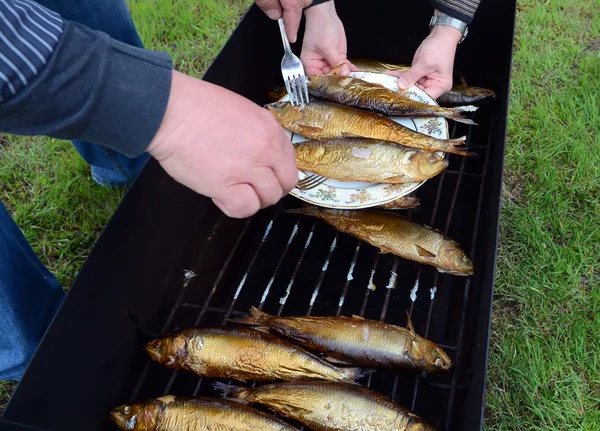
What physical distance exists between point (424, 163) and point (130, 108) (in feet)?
5.00

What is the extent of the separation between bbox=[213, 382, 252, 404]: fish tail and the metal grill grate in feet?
0.55

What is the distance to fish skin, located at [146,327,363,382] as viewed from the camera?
2178 mm

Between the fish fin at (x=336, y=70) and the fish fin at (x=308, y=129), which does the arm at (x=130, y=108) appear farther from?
the fish fin at (x=336, y=70)

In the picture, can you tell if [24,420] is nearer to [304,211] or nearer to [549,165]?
[304,211]

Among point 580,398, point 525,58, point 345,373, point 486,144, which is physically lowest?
point 345,373

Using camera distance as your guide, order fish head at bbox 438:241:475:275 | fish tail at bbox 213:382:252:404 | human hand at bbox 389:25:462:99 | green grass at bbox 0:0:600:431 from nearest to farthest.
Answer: fish tail at bbox 213:382:252:404 → fish head at bbox 438:241:475:275 → green grass at bbox 0:0:600:431 → human hand at bbox 389:25:462:99

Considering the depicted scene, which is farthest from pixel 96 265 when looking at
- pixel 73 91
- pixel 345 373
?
pixel 345 373

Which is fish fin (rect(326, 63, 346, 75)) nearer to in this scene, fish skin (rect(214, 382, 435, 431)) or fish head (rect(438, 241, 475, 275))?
fish head (rect(438, 241, 475, 275))

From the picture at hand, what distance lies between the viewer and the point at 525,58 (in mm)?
4375

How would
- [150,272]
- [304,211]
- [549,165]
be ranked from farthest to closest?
[549,165] → [304,211] → [150,272]

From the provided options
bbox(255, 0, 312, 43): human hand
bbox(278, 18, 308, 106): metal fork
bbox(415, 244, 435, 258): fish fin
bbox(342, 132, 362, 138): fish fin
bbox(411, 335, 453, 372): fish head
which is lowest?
bbox(411, 335, 453, 372): fish head

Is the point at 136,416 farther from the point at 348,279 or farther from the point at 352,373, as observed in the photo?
the point at 348,279

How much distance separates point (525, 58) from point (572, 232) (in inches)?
71.0

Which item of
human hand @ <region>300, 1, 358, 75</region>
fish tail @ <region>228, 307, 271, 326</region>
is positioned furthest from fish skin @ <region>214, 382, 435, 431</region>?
human hand @ <region>300, 1, 358, 75</region>
